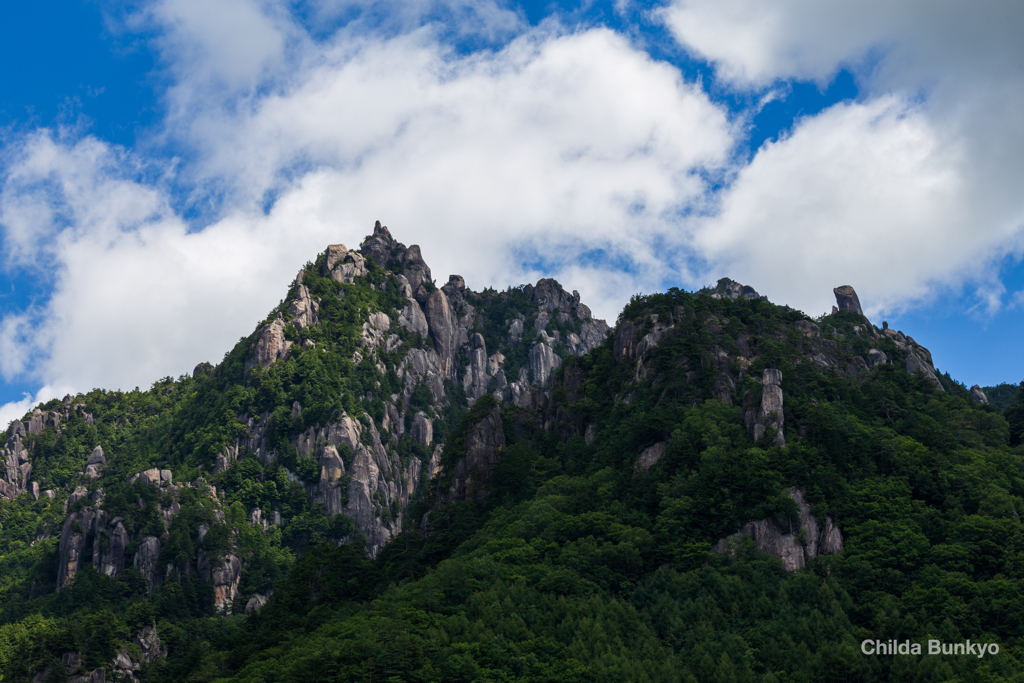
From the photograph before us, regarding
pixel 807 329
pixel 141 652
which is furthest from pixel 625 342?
pixel 141 652

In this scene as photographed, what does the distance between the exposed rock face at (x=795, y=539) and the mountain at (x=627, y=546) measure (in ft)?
0.82

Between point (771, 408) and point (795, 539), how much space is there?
1934cm

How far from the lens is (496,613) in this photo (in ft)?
291

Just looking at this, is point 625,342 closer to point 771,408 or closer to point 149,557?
point 771,408

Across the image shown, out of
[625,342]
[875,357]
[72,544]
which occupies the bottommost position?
[72,544]

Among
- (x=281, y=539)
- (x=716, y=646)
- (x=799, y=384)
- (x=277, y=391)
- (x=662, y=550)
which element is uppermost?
(x=277, y=391)

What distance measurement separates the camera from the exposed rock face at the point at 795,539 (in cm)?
9269

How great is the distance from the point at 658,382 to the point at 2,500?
474ft

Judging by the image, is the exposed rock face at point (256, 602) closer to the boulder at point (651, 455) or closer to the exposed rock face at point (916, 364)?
the boulder at point (651, 455)

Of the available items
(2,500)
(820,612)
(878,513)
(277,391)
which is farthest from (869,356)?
(2,500)

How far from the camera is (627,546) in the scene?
9612 centimetres

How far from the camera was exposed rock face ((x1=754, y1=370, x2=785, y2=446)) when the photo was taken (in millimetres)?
106438

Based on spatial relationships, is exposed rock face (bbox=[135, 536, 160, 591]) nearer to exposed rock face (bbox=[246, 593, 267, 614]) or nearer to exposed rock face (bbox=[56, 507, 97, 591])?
exposed rock face (bbox=[56, 507, 97, 591])

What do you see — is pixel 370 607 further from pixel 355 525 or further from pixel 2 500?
pixel 2 500
